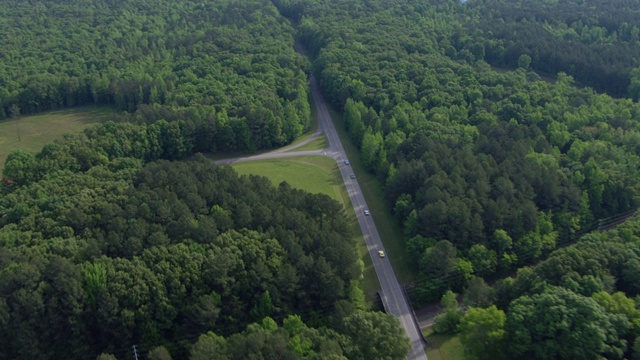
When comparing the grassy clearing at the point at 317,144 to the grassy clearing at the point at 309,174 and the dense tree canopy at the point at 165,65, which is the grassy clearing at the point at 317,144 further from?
the grassy clearing at the point at 309,174

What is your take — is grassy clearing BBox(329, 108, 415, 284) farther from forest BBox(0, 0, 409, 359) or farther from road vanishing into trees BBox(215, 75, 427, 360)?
forest BBox(0, 0, 409, 359)

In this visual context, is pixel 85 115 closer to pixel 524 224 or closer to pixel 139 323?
pixel 139 323

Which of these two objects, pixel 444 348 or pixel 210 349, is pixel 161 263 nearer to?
pixel 210 349

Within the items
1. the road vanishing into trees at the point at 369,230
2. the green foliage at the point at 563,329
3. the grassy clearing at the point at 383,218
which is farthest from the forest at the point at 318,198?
the road vanishing into trees at the point at 369,230

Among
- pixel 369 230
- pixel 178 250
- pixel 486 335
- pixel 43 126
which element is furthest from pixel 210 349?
pixel 43 126

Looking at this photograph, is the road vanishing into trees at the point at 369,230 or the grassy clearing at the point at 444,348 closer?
the grassy clearing at the point at 444,348

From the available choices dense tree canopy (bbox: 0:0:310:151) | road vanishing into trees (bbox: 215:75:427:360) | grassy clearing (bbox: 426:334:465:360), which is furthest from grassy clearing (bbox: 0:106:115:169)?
grassy clearing (bbox: 426:334:465:360)
